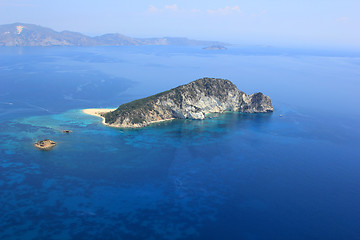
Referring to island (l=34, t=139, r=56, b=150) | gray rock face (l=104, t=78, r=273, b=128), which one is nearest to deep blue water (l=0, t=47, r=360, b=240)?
island (l=34, t=139, r=56, b=150)

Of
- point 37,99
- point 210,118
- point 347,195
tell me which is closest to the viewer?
point 347,195

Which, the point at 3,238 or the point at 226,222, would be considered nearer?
the point at 3,238

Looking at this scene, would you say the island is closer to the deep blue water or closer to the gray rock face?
the deep blue water

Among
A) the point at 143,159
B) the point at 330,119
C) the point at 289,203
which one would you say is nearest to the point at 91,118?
the point at 143,159

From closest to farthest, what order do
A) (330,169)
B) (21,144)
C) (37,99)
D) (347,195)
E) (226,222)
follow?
1. (226,222)
2. (347,195)
3. (330,169)
4. (21,144)
5. (37,99)

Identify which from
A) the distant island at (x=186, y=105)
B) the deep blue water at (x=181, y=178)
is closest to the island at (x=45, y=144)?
the deep blue water at (x=181, y=178)

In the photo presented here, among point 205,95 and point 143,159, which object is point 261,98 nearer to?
point 205,95
